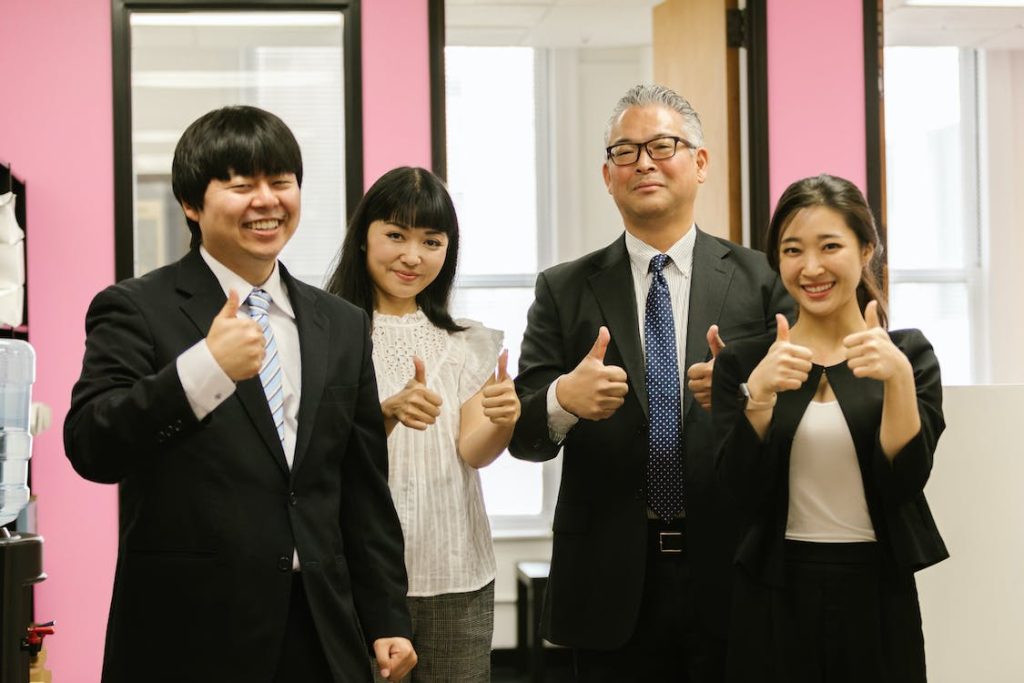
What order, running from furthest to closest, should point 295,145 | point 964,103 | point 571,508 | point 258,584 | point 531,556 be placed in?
1. point 964,103
2. point 531,556
3. point 571,508
4. point 295,145
5. point 258,584

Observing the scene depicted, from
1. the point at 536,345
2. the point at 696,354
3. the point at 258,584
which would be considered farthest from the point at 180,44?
the point at 258,584

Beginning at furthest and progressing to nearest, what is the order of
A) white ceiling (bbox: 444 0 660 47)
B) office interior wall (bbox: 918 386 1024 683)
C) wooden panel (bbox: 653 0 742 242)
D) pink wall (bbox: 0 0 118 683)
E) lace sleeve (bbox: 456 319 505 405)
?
white ceiling (bbox: 444 0 660 47) → wooden panel (bbox: 653 0 742 242) → pink wall (bbox: 0 0 118 683) → office interior wall (bbox: 918 386 1024 683) → lace sleeve (bbox: 456 319 505 405)

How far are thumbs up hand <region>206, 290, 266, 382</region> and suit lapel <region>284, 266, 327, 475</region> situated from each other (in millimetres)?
157

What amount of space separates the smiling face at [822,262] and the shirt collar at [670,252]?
293 mm

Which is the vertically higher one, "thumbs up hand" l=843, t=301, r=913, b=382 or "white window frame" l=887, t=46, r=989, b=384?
"white window frame" l=887, t=46, r=989, b=384

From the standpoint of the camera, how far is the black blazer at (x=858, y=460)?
1869mm

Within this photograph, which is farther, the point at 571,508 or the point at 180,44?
the point at 180,44

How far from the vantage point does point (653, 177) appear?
224 cm

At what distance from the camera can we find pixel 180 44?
3941 mm

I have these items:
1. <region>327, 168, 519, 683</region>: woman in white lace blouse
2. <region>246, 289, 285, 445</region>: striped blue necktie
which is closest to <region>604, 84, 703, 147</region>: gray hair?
<region>327, 168, 519, 683</region>: woman in white lace blouse

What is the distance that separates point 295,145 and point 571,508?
89 cm

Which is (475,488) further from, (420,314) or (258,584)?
(258,584)

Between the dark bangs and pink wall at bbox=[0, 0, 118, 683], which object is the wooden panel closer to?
the dark bangs

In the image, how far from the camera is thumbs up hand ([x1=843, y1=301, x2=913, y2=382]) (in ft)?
5.89
